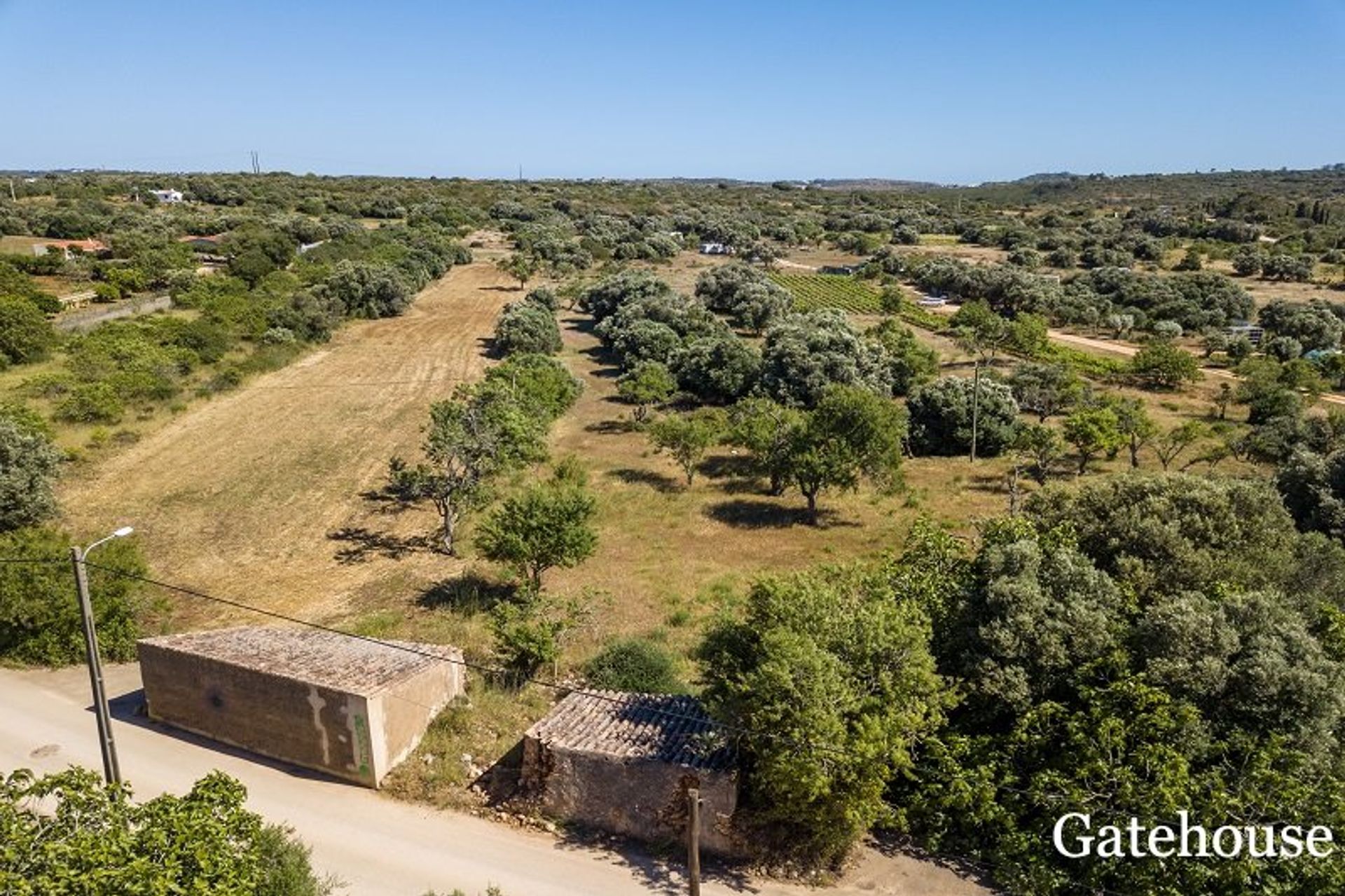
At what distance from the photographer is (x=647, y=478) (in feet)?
109

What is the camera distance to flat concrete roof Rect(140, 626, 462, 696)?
49.6 ft

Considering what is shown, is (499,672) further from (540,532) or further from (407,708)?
(540,532)

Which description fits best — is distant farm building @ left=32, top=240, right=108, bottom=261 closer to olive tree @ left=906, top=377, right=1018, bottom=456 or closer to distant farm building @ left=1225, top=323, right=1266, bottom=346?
olive tree @ left=906, top=377, right=1018, bottom=456

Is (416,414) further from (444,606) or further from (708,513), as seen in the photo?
(444,606)

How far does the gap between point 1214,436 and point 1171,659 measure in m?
28.1

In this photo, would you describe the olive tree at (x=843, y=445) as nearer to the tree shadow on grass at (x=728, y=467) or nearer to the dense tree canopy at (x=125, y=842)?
the tree shadow on grass at (x=728, y=467)

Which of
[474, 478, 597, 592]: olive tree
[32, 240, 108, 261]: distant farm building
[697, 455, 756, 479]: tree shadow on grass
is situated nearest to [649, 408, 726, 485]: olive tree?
[697, 455, 756, 479]: tree shadow on grass

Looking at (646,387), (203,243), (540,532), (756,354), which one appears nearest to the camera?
(540,532)

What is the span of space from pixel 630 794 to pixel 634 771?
412 mm

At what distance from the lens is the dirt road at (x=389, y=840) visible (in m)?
12.7

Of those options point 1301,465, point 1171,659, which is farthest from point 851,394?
point 1171,659

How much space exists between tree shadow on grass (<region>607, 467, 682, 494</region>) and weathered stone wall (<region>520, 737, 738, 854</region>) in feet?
58.9

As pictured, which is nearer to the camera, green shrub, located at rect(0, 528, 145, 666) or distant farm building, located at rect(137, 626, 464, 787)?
distant farm building, located at rect(137, 626, 464, 787)

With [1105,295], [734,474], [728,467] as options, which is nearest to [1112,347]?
[1105,295]
